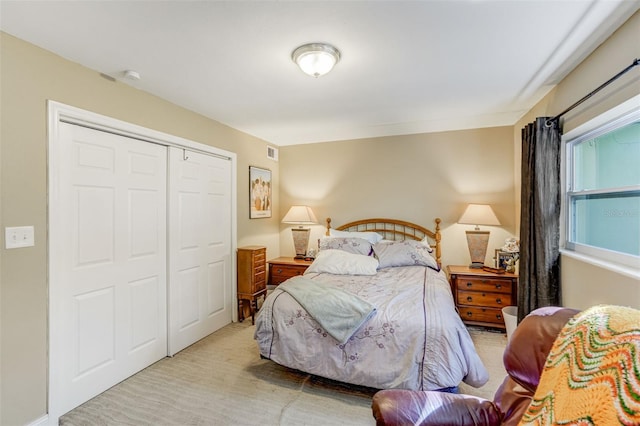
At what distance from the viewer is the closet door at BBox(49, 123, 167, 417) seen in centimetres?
197

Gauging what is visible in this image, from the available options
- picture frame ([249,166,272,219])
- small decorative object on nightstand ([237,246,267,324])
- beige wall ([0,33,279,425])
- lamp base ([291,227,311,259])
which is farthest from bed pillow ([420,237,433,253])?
beige wall ([0,33,279,425])

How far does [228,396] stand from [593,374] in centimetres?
220

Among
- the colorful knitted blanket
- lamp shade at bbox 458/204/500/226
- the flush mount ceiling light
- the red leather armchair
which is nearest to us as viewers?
the colorful knitted blanket

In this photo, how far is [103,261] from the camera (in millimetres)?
2262

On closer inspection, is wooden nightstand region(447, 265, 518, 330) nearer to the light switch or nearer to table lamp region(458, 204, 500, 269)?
table lamp region(458, 204, 500, 269)

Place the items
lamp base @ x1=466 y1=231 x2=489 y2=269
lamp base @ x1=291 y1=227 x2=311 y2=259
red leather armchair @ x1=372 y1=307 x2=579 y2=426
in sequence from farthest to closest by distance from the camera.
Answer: lamp base @ x1=291 y1=227 x2=311 y2=259, lamp base @ x1=466 y1=231 x2=489 y2=269, red leather armchair @ x1=372 y1=307 x2=579 y2=426

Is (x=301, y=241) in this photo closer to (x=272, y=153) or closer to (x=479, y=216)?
(x=272, y=153)

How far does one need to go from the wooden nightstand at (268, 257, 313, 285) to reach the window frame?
8.91 feet

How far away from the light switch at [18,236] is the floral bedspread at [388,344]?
1.62m

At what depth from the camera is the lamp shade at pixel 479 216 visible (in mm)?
3317

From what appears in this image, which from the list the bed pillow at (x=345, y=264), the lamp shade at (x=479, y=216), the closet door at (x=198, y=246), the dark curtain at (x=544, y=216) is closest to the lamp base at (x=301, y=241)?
the bed pillow at (x=345, y=264)

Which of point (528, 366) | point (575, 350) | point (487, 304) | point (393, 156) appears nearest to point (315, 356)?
point (528, 366)

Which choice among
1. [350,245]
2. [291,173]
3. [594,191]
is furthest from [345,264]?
[594,191]

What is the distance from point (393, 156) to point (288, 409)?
126 inches
